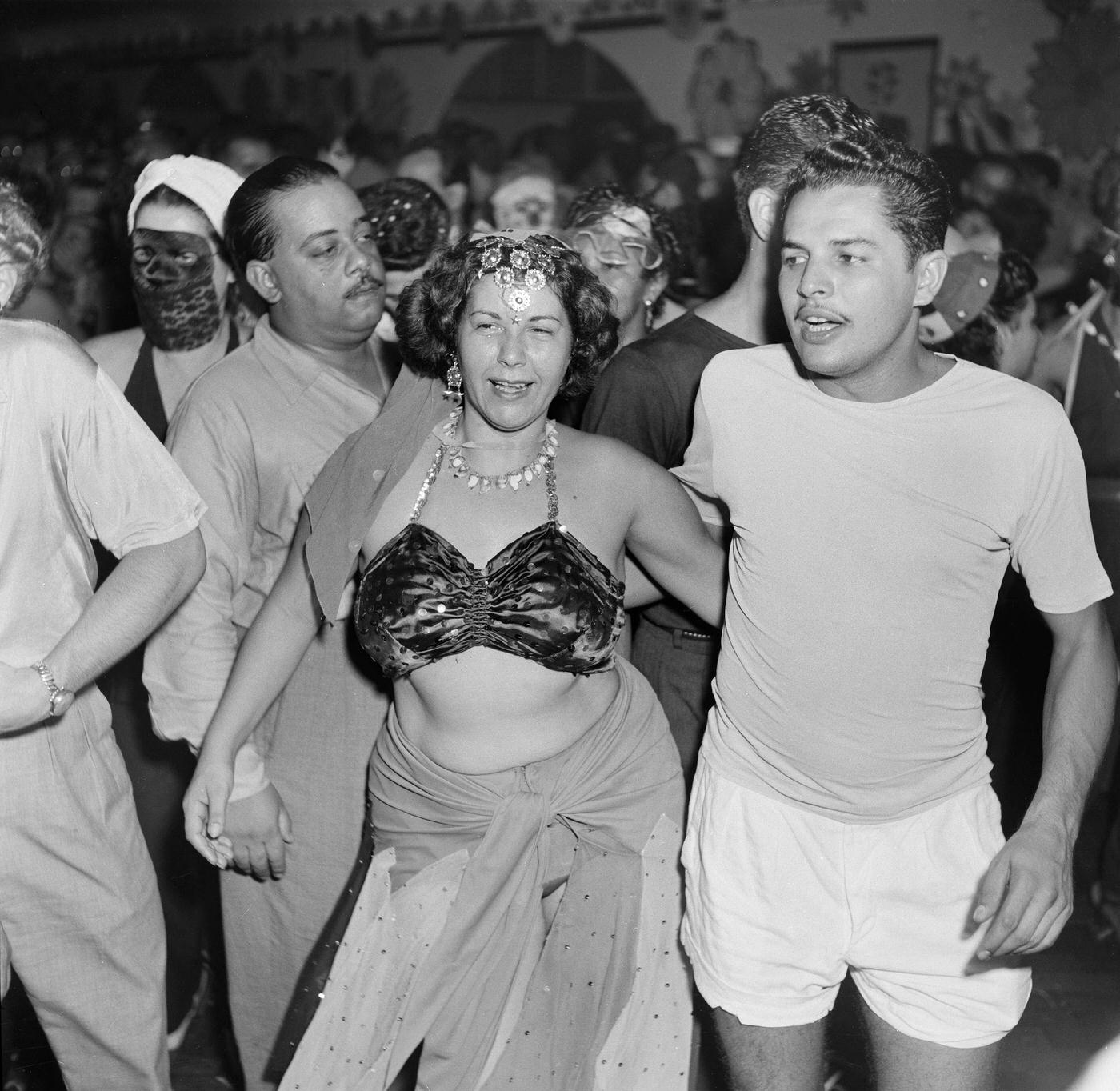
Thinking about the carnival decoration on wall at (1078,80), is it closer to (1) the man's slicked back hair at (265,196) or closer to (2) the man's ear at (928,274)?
(1) the man's slicked back hair at (265,196)

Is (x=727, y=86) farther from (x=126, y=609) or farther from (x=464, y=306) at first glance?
(x=126, y=609)

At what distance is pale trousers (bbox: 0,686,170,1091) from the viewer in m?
1.86

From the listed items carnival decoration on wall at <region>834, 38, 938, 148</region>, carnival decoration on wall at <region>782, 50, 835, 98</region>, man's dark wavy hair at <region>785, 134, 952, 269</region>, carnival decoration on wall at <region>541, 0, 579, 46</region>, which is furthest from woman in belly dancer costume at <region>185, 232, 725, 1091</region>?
carnival decoration on wall at <region>541, 0, 579, 46</region>

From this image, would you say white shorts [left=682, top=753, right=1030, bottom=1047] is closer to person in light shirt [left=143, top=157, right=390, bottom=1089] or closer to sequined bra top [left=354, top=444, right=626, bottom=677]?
sequined bra top [left=354, top=444, right=626, bottom=677]

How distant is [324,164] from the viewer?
2.42 metres

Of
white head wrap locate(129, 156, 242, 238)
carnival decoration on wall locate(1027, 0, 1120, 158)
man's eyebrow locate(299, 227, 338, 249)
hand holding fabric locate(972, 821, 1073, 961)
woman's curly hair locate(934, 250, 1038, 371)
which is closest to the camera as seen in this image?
hand holding fabric locate(972, 821, 1073, 961)

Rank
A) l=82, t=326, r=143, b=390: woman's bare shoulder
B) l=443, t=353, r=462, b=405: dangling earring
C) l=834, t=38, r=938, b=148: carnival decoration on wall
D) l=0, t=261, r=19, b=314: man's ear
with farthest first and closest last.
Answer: l=834, t=38, r=938, b=148: carnival decoration on wall < l=82, t=326, r=143, b=390: woman's bare shoulder < l=443, t=353, r=462, b=405: dangling earring < l=0, t=261, r=19, b=314: man's ear

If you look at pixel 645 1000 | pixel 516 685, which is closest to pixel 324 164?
pixel 516 685

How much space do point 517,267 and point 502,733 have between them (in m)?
0.71

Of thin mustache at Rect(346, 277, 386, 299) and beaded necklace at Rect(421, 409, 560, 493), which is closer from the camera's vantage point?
beaded necklace at Rect(421, 409, 560, 493)

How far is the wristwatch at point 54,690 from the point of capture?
179 centimetres

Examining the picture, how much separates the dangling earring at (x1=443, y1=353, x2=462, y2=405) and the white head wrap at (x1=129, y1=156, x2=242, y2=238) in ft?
3.01

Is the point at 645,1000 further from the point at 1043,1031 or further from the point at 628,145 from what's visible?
the point at 628,145

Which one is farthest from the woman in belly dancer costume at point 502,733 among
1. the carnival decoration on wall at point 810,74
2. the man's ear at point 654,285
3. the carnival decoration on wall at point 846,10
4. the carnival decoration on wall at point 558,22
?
the carnival decoration on wall at point 558,22
